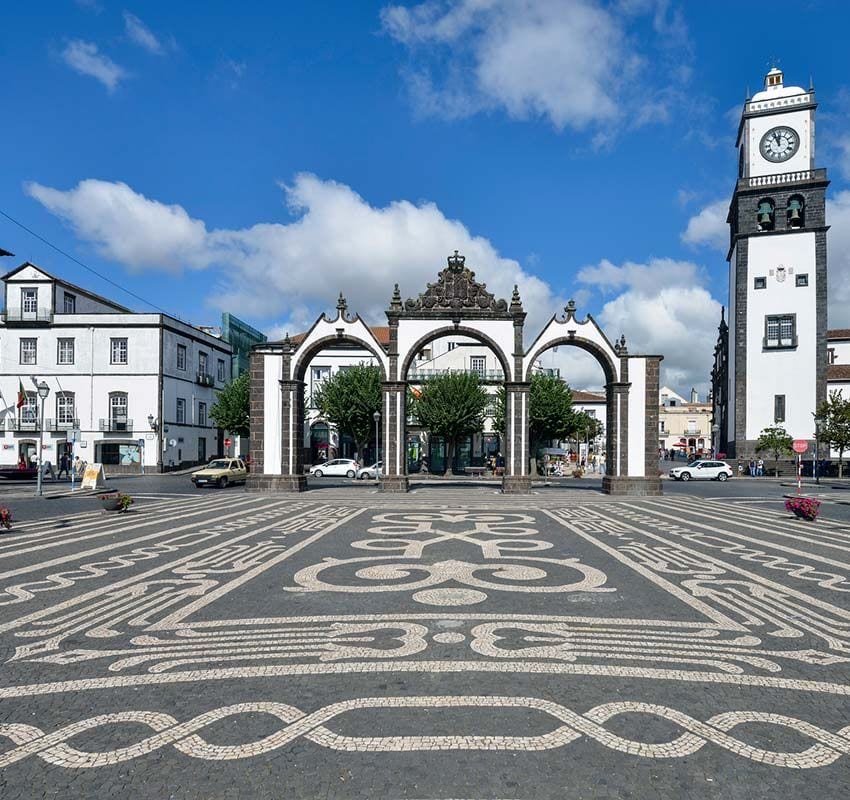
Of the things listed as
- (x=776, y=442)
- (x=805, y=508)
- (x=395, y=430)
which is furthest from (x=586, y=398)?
(x=805, y=508)

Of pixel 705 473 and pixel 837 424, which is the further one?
pixel 705 473

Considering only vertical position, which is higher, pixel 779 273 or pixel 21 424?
pixel 779 273

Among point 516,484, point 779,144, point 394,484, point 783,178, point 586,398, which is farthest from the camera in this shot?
point 586,398

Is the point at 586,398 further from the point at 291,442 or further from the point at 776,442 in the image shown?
the point at 291,442

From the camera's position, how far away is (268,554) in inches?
440

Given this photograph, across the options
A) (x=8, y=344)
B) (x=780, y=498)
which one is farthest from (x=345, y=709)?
(x=8, y=344)

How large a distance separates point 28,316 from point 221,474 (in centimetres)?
2428

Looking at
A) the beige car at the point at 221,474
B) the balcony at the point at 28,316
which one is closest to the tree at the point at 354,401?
the beige car at the point at 221,474

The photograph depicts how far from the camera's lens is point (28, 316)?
4469 centimetres

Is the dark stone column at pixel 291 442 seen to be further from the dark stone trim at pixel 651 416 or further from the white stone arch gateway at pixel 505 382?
the dark stone trim at pixel 651 416

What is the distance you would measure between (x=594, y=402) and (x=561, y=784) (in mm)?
72333

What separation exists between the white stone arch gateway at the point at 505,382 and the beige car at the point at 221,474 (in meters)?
4.44

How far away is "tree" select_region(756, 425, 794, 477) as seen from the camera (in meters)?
45.7

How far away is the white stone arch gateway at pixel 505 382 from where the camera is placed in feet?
87.7
